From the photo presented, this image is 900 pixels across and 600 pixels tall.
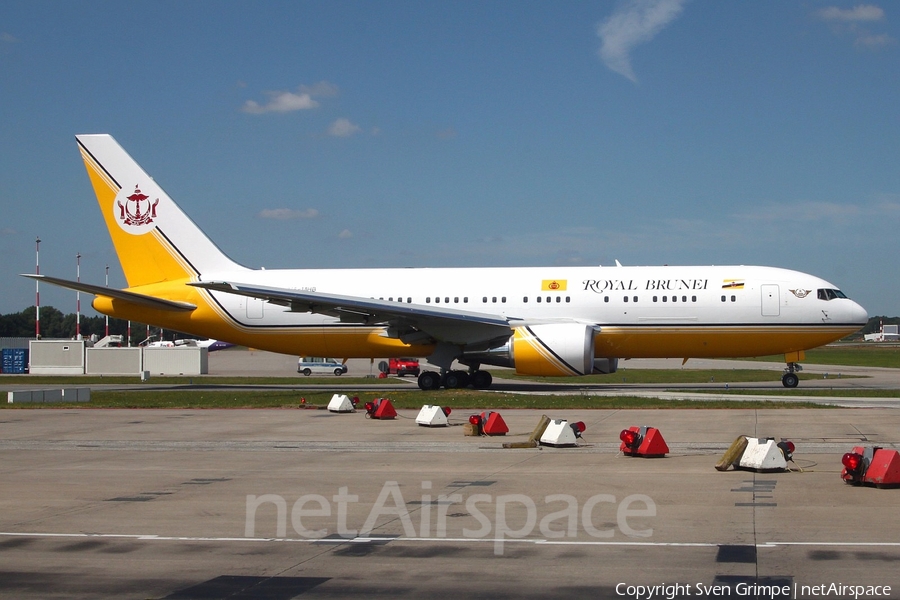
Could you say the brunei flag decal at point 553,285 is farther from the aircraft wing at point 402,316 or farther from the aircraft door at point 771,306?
the aircraft door at point 771,306

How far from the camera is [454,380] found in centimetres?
3183

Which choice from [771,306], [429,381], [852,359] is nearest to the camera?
[771,306]

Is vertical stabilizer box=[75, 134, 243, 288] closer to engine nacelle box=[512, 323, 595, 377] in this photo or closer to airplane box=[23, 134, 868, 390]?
airplane box=[23, 134, 868, 390]

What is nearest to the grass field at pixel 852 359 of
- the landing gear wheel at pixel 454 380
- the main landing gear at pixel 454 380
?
the main landing gear at pixel 454 380

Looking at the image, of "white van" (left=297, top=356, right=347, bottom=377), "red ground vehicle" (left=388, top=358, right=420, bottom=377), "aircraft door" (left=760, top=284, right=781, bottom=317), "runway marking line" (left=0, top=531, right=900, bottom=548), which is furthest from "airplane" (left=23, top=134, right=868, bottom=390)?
"white van" (left=297, top=356, right=347, bottom=377)

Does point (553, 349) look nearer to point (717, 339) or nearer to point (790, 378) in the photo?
point (717, 339)

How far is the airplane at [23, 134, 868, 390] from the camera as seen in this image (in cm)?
3000

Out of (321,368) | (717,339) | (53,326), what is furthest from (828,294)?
(53,326)

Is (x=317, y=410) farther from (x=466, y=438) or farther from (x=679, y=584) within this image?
(x=679, y=584)

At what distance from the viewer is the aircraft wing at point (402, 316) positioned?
2925cm

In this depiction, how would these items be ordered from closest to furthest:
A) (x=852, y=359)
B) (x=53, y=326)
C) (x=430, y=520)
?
(x=430, y=520) → (x=852, y=359) → (x=53, y=326)

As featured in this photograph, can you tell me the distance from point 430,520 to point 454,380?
22235 millimetres

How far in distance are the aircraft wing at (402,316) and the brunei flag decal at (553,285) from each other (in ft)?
6.07

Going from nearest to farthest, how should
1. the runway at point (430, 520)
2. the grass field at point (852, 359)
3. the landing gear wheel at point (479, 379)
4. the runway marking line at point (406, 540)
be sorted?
the runway at point (430, 520), the runway marking line at point (406, 540), the landing gear wheel at point (479, 379), the grass field at point (852, 359)
